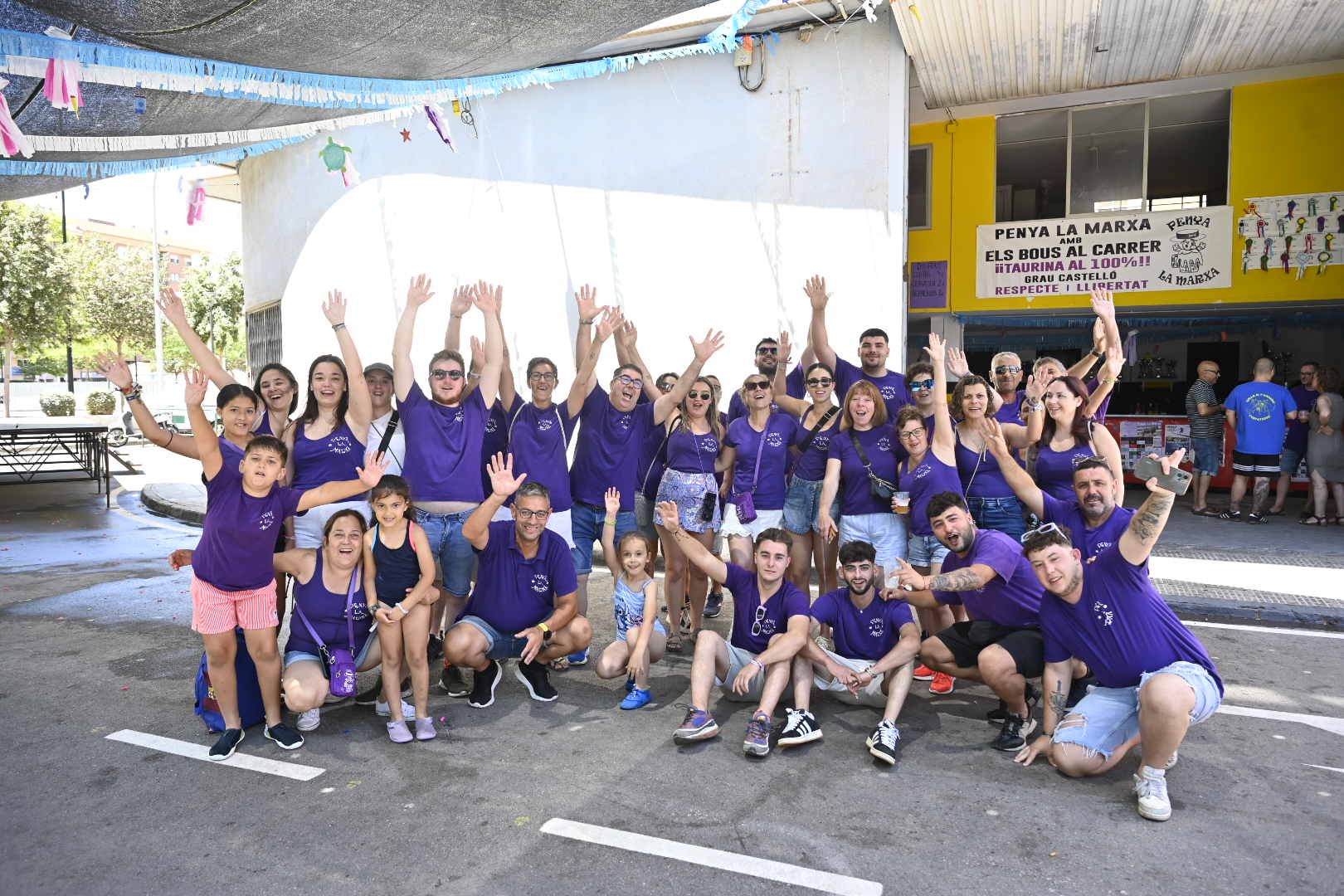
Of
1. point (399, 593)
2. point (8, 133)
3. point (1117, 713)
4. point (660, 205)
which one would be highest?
point (660, 205)

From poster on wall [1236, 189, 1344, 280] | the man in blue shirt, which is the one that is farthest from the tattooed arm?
poster on wall [1236, 189, 1344, 280]

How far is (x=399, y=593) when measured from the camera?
4574 mm

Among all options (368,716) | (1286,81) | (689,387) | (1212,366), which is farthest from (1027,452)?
(1286,81)

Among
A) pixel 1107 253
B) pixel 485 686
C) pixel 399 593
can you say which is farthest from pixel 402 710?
pixel 1107 253

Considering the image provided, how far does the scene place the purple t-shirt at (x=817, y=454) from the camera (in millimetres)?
5613

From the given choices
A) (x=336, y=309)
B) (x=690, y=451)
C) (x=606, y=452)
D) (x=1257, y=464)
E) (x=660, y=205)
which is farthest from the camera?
(x=660, y=205)

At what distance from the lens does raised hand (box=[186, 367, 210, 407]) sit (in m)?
4.29

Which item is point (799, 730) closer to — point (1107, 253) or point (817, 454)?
point (817, 454)

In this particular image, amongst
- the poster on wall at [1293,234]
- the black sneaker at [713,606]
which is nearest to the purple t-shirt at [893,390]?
the black sneaker at [713,606]

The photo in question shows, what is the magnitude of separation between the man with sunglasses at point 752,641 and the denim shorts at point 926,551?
0.92 m

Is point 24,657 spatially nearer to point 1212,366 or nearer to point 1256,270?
point 1212,366

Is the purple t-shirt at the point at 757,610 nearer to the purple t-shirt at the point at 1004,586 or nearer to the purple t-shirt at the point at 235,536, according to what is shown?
the purple t-shirt at the point at 1004,586

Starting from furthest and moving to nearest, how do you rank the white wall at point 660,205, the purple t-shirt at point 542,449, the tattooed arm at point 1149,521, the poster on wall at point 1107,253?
the poster on wall at point 1107,253 < the white wall at point 660,205 < the purple t-shirt at point 542,449 < the tattooed arm at point 1149,521

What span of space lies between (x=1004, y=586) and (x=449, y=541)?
9.95 feet
